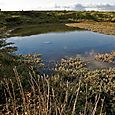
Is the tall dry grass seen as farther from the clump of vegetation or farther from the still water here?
the still water

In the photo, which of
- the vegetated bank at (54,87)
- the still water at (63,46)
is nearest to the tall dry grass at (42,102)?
the vegetated bank at (54,87)

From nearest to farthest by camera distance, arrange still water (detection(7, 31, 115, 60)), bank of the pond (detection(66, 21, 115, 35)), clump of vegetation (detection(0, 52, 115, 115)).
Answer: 1. clump of vegetation (detection(0, 52, 115, 115))
2. still water (detection(7, 31, 115, 60))
3. bank of the pond (detection(66, 21, 115, 35))

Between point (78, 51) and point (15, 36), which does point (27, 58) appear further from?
point (15, 36)

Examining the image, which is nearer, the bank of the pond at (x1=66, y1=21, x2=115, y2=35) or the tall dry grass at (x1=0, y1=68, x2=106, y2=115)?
the tall dry grass at (x1=0, y1=68, x2=106, y2=115)

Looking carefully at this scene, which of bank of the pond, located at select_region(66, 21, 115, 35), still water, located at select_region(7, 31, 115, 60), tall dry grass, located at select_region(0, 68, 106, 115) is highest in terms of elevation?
tall dry grass, located at select_region(0, 68, 106, 115)

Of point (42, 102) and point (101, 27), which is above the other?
point (42, 102)

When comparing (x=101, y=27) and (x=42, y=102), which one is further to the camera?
(x=101, y=27)

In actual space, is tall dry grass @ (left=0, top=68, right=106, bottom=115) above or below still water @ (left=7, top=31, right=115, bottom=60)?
above

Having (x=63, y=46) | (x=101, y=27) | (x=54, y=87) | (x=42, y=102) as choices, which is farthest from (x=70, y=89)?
(x=101, y=27)

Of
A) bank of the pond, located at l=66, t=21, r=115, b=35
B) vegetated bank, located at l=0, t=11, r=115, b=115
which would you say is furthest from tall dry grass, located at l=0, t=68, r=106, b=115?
bank of the pond, located at l=66, t=21, r=115, b=35

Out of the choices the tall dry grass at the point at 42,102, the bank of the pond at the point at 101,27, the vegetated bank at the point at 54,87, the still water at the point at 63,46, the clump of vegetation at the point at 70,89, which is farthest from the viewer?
the bank of the pond at the point at 101,27

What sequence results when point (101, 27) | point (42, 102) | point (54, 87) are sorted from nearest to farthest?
point (42, 102)
point (54, 87)
point (101, 27)

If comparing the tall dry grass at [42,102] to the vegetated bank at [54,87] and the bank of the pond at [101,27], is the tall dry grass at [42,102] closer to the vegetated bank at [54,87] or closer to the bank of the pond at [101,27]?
the vegetated bank at [54,87]

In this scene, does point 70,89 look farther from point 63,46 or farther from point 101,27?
point 101,27
